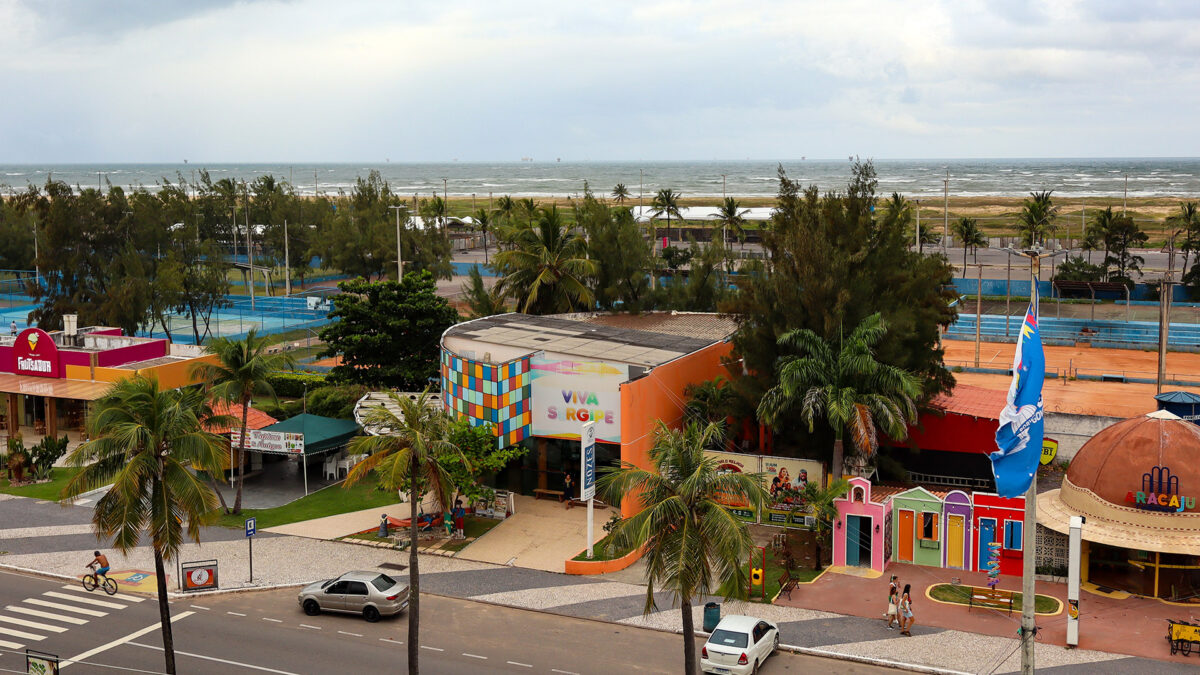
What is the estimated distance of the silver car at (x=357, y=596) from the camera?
28062mm

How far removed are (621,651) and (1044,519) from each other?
41.8 ft

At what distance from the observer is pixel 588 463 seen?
3250cm

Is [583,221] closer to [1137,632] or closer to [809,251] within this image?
[809,251]

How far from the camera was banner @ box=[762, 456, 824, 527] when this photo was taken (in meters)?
34.3

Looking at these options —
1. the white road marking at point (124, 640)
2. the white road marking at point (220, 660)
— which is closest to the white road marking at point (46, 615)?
the white road marking at point (124, 640)

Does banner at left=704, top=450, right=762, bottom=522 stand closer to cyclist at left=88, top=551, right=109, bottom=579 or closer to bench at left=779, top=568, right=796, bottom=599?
bench at left=779, top=568, right=796, bottom=599

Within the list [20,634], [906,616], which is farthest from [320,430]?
[906,616]

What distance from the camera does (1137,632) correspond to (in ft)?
86.1

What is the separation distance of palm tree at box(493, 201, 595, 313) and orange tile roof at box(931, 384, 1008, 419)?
17131 millimetres

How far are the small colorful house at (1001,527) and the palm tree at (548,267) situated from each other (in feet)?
77.3

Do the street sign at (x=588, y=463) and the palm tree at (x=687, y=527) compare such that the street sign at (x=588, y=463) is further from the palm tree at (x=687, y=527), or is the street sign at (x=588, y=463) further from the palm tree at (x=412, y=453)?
the palm tree at (x=687, y=527)

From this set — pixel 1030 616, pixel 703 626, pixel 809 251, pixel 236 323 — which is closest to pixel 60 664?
pixel 703 626

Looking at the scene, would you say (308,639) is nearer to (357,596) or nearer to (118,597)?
(357,596)

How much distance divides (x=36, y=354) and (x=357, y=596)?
2868cm
